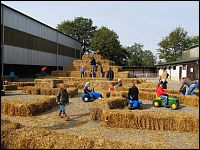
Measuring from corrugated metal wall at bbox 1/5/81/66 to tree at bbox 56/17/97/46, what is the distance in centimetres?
3116

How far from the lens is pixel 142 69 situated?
63688 millimetres

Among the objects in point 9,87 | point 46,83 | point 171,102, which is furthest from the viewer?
point 46,83

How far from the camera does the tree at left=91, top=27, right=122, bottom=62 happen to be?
2232 inches

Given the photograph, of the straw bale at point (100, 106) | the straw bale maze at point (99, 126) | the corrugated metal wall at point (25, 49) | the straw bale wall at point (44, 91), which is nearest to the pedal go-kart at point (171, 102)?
the straw bale maze at point (99, 126)

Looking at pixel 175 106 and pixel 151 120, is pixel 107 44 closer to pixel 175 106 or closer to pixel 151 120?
pixel 175 106

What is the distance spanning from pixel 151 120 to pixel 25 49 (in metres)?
26.4

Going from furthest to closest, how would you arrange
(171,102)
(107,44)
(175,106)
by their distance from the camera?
(107,44) → (171,102) → (175,106)

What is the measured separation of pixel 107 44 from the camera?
56875 millimetres

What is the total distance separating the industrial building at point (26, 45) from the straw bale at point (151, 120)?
20198mm

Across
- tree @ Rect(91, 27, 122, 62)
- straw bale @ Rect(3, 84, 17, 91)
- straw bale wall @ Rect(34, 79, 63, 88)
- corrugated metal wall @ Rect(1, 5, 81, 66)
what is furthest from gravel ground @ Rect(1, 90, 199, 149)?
tree @ Rect(91, 27, 122, 62)

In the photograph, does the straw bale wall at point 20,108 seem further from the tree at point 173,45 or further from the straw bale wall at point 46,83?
the tree at point 173,45

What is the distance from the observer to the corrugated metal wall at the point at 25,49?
1121 inches

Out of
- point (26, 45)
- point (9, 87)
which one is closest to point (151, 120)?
point (9, 87)

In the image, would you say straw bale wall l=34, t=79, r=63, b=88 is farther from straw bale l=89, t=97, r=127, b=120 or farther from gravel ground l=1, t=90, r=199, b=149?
straw bale l=89, t=97, r=127, b=120
